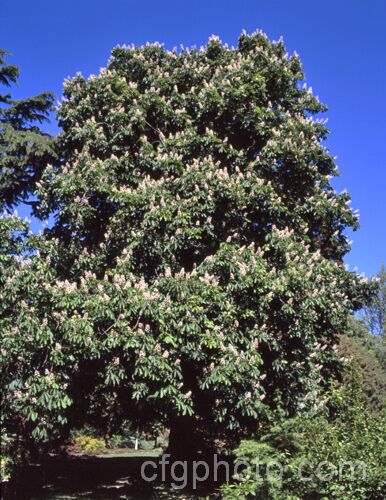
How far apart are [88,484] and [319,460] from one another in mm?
9373

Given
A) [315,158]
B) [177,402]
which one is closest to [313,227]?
[315,158]

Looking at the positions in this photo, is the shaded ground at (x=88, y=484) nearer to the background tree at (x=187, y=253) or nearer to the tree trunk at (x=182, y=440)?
the tree trunk at (x=182, y=440)

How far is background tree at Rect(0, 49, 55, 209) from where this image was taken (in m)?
14.1

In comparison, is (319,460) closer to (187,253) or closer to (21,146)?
(187,253)

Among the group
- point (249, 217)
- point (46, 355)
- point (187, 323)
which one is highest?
point (249, 217)

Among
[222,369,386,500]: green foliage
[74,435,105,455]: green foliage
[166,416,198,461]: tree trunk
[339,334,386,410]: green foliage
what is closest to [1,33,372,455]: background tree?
[166,416,198,461]: tree trunk

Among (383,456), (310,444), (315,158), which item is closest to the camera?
(383,456)

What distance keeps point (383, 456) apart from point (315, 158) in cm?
847

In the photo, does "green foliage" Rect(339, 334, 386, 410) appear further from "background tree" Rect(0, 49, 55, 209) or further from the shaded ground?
"background tree" Rect(0, 49, 55, 209)

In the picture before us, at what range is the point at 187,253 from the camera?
11.4m

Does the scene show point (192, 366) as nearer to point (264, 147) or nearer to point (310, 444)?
point (310, 444)

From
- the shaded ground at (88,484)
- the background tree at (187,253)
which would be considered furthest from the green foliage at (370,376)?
the shaded ground at (88,484)

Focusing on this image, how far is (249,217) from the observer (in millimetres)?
11984

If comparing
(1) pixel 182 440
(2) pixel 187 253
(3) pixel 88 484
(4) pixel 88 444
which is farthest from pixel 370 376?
(2) pixel 187 253
